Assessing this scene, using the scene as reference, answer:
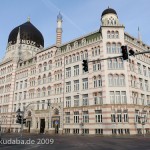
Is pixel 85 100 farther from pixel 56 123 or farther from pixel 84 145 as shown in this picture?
pixel 84 145

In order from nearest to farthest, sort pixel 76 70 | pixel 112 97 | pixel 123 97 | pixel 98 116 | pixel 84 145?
pixel 84 145, pixel 112 97, pixel 123 97, pixel 98 116, pixel 76 70

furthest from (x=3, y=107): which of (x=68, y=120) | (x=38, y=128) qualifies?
(x=68, y=120)

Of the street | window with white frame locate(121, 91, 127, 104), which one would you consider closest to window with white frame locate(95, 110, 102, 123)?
window with white frame locate(121, 91, 127, 104)

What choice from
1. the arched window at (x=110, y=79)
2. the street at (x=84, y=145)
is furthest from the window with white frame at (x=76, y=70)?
the street at (x=84, y=145)

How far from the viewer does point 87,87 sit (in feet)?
148

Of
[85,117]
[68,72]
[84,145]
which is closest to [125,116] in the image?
[85,117]

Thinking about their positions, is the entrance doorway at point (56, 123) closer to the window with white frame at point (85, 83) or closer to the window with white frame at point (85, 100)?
the window with white frame at point (85, 100)

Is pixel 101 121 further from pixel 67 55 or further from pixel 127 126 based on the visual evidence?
pixel 67 55

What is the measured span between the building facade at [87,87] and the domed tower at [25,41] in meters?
10.7

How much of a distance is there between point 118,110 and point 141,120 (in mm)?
6589

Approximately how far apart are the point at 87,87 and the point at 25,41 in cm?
4254

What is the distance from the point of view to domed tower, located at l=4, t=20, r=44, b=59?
74.2m

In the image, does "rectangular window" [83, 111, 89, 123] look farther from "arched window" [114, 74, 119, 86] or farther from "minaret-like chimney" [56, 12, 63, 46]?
"minaret-like chimney" [56, 12, 63, 46]

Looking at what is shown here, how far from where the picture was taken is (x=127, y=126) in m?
38.7
